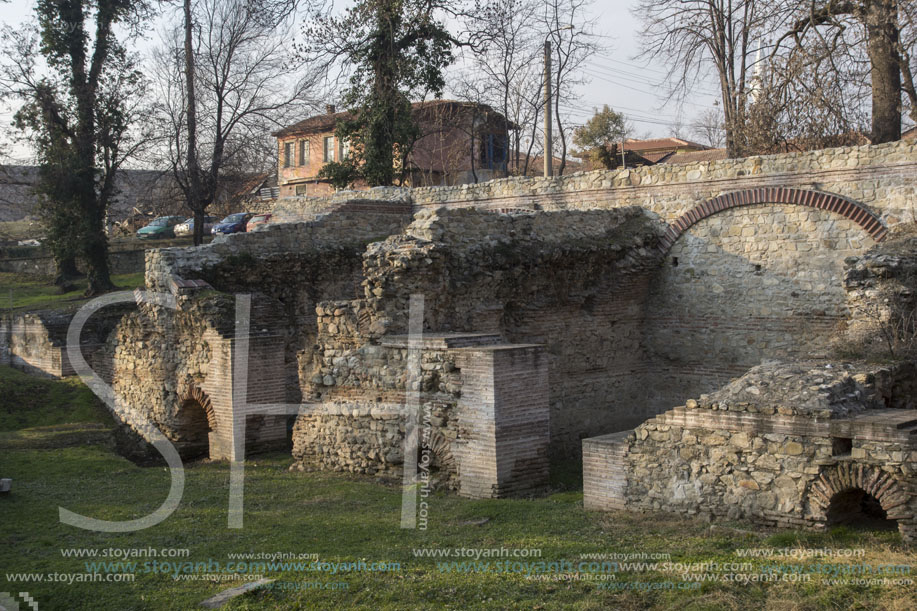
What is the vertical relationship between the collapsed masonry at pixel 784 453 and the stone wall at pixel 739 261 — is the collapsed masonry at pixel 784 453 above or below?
below

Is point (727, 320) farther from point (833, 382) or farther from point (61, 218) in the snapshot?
point (61, 218)

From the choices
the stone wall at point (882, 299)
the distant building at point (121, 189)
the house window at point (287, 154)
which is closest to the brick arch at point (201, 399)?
the stone wall at point (882, 299)

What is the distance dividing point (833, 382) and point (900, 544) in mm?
1349

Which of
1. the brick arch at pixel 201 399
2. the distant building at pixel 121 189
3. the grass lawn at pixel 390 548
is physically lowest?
the grass lawn at pixel 390 548

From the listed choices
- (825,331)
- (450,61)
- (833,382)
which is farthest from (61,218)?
(833,382)

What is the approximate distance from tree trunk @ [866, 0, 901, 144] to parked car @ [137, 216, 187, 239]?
2235 cm

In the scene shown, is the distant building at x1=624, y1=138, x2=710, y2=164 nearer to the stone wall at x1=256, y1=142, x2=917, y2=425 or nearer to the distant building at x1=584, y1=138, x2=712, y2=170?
the distant building at x1=584, y1=138, x2=712, y2=170

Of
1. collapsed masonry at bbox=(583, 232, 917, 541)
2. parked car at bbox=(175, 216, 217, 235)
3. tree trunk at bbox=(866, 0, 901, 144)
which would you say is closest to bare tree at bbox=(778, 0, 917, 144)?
tree trunk at bbox=(866, 0, 901, 144)

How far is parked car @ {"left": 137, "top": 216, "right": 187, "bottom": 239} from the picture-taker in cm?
2848

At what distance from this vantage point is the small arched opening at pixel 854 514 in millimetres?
5922

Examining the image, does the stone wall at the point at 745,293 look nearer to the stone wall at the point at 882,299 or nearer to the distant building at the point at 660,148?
the stone wall at the point at 882,299

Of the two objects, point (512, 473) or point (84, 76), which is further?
point (84, 76)

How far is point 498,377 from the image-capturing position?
7.73 metres

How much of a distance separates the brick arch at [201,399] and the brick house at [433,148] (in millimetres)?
11469
